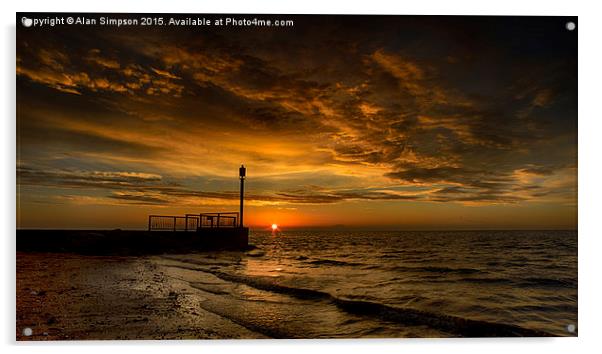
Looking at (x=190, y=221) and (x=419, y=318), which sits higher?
(x=190, y=221)

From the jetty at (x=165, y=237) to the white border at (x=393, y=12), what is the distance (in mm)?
888

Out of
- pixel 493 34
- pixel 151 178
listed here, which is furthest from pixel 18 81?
pixel 493 34

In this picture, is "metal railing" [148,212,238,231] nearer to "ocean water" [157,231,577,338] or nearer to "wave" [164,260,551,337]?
"ocean water" [157,231,577,338]

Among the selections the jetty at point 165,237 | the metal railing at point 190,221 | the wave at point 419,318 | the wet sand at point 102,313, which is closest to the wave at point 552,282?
the wave at point 419,318

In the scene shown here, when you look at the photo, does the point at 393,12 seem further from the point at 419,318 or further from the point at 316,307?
the point at 316,307

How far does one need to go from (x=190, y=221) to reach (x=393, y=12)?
6.13 meters

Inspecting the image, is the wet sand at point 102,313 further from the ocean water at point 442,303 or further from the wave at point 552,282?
the wave at point 552,282

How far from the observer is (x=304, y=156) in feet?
16.5

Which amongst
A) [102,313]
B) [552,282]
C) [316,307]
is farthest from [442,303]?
[102,313]

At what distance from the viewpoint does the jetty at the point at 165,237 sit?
21.2 feet

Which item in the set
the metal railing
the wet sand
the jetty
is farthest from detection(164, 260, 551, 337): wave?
the metal railing

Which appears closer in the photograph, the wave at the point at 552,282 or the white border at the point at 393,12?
the white border at the point at 393,12

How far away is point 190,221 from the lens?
908 cm

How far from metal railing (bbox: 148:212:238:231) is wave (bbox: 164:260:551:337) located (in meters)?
1.68
